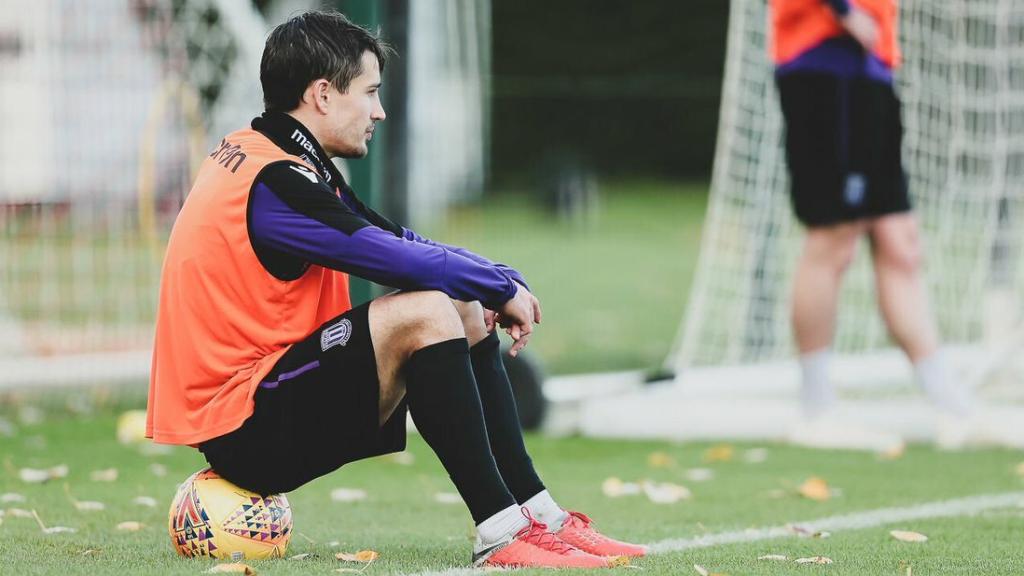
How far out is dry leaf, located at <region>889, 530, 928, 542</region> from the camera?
155 inches

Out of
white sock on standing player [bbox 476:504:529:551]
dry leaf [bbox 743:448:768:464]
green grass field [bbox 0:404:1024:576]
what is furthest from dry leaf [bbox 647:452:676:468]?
white sock on standing player [bbox 476:504:529:551]

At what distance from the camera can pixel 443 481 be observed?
17.3 ft

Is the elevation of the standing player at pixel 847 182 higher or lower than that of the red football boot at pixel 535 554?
higher

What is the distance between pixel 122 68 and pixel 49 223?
35.9 inches

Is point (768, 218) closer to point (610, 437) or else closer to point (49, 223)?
point (610, 437)

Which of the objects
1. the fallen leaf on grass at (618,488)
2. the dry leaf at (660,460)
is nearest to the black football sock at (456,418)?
the fallen leaf on grass at (618,488)

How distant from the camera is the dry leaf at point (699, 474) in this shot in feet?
17.3

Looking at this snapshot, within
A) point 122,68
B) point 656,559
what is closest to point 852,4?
point 656,559

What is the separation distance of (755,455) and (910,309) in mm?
794

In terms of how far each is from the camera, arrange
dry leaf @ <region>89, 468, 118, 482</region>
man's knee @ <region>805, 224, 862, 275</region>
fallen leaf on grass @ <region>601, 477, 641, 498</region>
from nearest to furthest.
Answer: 1. fallen leaf on grass @ <region>601, 477, 641, 498</region>
2. dry leaf @ <region>89, 468, 118, 482</region>
3. man's knee @ <region>805, 224, 862, 275</region>

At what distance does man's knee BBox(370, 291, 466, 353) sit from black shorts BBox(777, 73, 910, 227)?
287 centimetres

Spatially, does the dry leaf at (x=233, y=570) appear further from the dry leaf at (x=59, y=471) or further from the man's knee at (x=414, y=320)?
the dry leaf at (x=59, y=471)

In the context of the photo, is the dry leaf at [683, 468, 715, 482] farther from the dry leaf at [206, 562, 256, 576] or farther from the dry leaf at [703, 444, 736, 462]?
the dry leaf at [206, 562, 256, 576]

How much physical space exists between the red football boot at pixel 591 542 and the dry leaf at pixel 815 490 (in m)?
1.35
